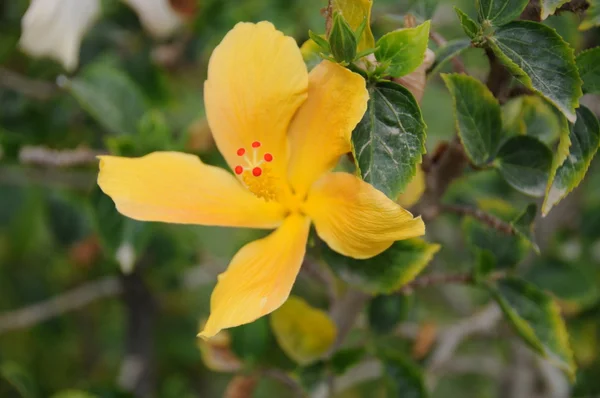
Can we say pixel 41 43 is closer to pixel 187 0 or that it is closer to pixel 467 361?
pixel 187 0

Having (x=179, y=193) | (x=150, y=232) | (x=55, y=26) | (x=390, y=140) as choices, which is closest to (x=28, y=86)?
(x=55, y=26)

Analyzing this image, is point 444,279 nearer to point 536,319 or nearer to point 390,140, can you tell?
point 536,319

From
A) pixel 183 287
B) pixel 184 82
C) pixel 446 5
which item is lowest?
pixel 183 287

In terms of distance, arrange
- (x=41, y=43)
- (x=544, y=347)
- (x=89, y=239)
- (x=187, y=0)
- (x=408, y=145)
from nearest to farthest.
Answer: (x=408, y=145), (x=544, y=347), (x=41, y=43), (x=187, y=0), (x=89, y=239)

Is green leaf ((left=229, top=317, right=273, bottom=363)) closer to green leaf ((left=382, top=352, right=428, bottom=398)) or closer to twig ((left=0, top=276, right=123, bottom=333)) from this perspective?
green leaf ((left=382, top=352, right=428, bottom=398))

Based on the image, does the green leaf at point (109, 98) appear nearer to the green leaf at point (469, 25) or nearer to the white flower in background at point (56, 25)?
the white flower in background at point (56, 25)

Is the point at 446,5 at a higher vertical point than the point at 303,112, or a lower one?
lower

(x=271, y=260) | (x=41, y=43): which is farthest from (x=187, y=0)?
(x=271, y=260)
